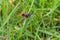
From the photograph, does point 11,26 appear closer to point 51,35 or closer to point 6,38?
point 6,38

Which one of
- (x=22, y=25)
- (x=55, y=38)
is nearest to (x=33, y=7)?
(x=22, y=25)

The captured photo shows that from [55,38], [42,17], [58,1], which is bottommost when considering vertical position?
[55,38]

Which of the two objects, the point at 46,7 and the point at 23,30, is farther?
the point at 46,7

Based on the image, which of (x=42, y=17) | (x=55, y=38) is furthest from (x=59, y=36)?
(x=42, y=17)

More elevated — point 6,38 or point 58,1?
point 58,1

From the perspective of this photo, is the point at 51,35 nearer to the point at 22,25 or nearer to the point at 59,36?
the point at 59,36

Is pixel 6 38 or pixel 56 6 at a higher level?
pixel 56 6
